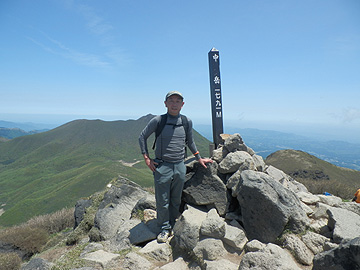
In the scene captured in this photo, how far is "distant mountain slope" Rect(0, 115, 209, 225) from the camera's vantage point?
64438 millimetres

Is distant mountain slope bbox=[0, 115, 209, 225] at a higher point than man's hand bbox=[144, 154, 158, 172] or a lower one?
lower

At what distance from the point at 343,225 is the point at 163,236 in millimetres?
5561

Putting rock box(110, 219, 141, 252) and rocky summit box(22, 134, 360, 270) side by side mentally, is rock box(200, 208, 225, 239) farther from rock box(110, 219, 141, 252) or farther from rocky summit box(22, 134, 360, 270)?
rock box(110, 219, 141, 252)

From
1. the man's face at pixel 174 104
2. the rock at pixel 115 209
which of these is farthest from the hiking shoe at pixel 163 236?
the man's face at pixel 174 104

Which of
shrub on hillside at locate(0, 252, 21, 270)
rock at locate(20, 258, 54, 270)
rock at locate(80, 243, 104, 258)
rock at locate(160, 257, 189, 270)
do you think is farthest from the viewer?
shrub on hillside at locate(0, 252, 21, 270)

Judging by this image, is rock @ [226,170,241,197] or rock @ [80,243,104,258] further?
rock @ [226,170,241,197]

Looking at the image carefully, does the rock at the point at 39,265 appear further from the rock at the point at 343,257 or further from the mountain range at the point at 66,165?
the mountain range at the point at 66,165

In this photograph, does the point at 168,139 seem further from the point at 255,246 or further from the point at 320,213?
the point at 320,213

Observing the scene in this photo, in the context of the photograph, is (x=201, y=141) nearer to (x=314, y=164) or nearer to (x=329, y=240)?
(x=314, y=164)

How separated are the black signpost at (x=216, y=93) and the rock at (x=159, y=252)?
656cm

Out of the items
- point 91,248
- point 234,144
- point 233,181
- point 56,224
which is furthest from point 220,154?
point 56,224

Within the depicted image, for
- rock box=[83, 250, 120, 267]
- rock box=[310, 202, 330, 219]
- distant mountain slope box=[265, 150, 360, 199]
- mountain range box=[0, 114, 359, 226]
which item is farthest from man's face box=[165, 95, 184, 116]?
mountain range box=[0, 114, 359, 226]

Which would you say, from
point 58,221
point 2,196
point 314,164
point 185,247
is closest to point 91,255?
point 185,247

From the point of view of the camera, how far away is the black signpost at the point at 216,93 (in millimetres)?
11883
